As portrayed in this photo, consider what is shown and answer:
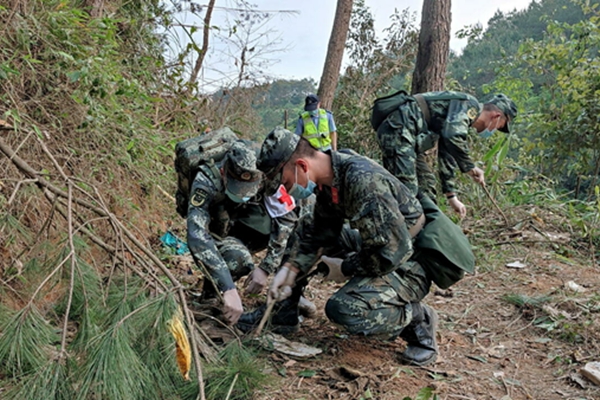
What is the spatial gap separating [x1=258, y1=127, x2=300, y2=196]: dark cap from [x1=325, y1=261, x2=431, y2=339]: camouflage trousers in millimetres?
688

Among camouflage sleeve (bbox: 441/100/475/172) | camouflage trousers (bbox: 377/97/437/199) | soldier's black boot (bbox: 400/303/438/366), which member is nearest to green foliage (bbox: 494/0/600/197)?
camouflage sleeve (bbox: 441/100/475/172)

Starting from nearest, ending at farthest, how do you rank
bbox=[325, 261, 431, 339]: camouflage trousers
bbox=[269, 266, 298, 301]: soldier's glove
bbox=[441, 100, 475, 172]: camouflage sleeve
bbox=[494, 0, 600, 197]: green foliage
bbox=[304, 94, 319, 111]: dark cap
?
bbox=[325, 261, 431, 339]: camouflage trousers, bbox=[269, 266, 298, 301]: soldier's glove, bbox=[441, 100, 475, 172]: camouflage sleeve, bbox=[304, 94, 319, 111]: dark cap, bbox=[494, 0, 600, 197]: green foliage

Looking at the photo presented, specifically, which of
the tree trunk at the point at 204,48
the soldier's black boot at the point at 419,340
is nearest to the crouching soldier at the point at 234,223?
the soldier's black boot at the point at 419,340

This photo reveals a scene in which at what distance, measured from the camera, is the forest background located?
179 centimetres

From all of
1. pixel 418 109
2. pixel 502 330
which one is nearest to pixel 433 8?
pixel 418 109

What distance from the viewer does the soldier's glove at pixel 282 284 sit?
2545mm

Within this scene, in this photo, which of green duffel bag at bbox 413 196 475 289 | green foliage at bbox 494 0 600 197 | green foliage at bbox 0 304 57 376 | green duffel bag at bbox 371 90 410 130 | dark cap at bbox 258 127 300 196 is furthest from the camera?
green foliage at bbox 494 0 600 197

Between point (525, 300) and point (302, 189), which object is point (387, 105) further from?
point (302, 189)

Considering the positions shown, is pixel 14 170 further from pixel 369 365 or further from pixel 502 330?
pixel 502 330

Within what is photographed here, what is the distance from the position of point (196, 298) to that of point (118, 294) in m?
1.11

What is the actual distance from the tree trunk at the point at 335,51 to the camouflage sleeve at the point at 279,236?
4.72m

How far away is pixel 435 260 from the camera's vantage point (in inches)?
98.0

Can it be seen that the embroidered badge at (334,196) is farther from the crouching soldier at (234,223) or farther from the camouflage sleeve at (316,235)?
the crouching soldier at (234,223)

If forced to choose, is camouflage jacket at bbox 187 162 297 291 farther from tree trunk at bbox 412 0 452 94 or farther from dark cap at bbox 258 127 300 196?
tree trunk at bbox 412 0 452 94
